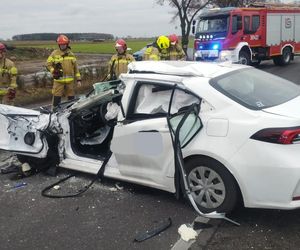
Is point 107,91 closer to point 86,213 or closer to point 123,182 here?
point 123,182

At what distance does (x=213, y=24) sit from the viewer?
1952 cm

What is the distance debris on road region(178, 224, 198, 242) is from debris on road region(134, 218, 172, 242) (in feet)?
0.51

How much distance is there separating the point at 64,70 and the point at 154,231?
6068 mm

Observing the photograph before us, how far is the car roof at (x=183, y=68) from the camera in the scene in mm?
4553

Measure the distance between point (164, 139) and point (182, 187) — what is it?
51 cm

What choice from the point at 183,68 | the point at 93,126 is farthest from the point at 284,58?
the point at 183,68

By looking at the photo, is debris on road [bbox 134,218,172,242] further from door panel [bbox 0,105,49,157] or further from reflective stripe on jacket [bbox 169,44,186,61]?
reflective stripe on jacket [bbox 169,44,186,61]

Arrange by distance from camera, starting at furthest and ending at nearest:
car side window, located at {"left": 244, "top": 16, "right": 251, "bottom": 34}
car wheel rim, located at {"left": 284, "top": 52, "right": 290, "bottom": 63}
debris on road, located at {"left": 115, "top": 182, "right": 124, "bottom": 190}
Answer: car wheel rim, located at {"left": 284, "top": 52, "right": 290, "bottom": 63} < car side window, located at {"left": 244, "top": 16, "right": 251, "bottom": 34} < debris on road, located at {"left": 115, "top": 182, "right": 124, "bottom": 190}

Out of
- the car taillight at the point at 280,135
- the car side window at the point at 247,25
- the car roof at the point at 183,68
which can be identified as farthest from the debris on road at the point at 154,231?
the car side window at the point at 247,25

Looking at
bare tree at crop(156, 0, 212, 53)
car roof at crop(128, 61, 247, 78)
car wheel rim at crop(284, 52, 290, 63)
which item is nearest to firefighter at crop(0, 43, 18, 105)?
car roof at crop(128, 61, 247, 78)

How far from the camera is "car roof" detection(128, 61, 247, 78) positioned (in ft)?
14.9

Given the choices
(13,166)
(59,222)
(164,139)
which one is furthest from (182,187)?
(13,166)

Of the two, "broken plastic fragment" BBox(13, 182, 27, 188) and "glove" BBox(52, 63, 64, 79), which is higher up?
"glove" BBox(52, 63, 64, 79)

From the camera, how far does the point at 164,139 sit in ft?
14.4
